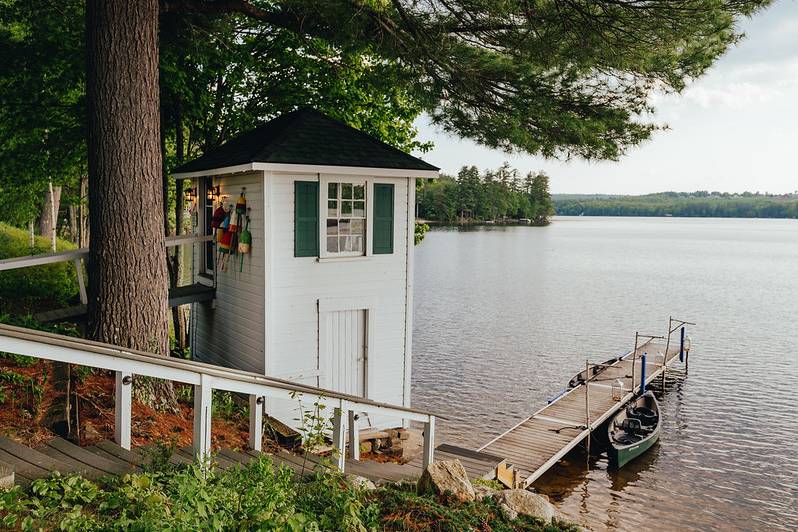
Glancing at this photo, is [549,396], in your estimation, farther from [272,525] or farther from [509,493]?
[272,525]

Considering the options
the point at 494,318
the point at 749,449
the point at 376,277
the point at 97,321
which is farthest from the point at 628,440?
the point at 494,318

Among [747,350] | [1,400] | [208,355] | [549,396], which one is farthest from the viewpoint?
[747,350]

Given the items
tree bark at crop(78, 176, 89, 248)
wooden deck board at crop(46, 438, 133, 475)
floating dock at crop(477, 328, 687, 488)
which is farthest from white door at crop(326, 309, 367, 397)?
tree bark at crop(78, 176, 89, 248)

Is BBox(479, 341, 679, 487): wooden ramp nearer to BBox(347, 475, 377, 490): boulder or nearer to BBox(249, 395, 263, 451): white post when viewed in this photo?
BBox(347, 475, 377, 490): boulder

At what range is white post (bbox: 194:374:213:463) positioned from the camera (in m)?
4.80

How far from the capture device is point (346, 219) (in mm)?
11320

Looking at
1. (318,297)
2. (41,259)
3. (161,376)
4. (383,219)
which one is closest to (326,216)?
(383,219)

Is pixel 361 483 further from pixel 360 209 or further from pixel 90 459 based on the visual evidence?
pixel 360 209

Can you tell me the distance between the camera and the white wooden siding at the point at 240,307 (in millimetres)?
10820

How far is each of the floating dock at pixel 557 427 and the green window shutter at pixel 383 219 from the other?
4.37 metres

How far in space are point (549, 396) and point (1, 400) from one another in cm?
1811

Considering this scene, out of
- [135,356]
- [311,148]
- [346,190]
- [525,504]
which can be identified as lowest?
[525,504]

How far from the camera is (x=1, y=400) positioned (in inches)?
234

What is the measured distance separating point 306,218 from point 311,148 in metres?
1.25
